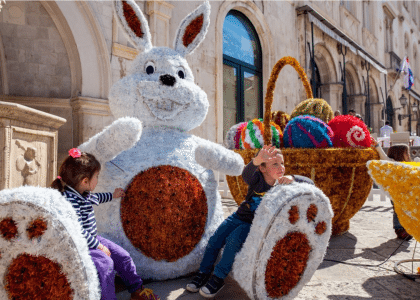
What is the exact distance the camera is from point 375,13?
1490 centimetres

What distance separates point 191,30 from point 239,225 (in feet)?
4.70

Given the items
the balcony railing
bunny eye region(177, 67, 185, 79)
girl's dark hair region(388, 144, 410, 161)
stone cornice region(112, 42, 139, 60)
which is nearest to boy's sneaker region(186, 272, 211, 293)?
bunny eye region(177, 67, 185, 79)

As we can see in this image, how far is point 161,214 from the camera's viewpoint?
1727 millimetres

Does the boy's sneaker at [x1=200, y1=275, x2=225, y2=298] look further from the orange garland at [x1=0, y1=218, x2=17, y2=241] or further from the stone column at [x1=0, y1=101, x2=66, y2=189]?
the stone column at [x1=0, y1=101, x2=66, y2=189]

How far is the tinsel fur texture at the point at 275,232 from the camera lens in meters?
1.48

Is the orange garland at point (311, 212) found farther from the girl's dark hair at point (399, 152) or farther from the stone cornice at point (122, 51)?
the stone cornice at point (122, 51)

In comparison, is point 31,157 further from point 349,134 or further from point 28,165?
point 349,134

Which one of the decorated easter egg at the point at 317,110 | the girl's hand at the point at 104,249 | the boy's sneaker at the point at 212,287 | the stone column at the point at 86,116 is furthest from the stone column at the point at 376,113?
the girl's hand at the point at 104,249

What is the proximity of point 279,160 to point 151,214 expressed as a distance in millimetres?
769

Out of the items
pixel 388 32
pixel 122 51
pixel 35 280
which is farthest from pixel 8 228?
pixel 388 32

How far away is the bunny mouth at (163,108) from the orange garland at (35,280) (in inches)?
42.3

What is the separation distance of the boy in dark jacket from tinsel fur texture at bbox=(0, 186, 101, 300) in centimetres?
63

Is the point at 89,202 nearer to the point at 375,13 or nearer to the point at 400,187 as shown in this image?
the point at 400,187

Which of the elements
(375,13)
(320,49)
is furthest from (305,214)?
(375,13)
